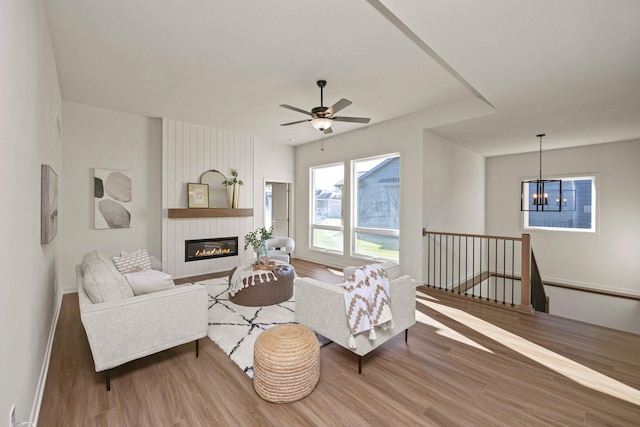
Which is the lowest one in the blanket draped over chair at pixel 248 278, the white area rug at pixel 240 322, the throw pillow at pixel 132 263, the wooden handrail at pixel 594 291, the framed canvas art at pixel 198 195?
the wooden handrail at pixel 594 291

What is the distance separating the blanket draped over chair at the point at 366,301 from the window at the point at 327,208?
403cm

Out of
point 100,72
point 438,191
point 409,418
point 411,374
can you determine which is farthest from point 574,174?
point 100,72

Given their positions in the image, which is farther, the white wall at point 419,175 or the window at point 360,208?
the window at point 360,208

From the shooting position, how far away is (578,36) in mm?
2236

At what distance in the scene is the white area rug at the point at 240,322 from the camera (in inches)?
104

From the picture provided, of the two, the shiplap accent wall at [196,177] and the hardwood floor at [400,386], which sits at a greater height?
the shiplap accent wall at [196,177]

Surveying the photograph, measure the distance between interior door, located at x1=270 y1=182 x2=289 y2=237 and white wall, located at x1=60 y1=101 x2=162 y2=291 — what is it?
3102 mm

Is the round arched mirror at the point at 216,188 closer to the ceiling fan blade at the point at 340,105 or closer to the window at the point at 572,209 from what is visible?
the ceiling fan blade at the point at 340,105

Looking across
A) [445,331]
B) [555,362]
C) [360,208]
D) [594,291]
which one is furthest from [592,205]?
[445,331]

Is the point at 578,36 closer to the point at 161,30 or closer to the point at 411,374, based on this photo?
the point at 411,374

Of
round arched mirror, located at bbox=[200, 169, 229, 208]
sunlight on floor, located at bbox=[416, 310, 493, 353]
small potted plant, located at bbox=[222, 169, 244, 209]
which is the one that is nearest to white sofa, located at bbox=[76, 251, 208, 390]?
sunlight on floor, located at bbox=[416, 310, 493, 353]

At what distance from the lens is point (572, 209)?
6121mm

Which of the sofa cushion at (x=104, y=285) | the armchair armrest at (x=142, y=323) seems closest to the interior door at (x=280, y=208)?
the armchair armrest at (x=142, y=323)

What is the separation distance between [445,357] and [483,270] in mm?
5415
